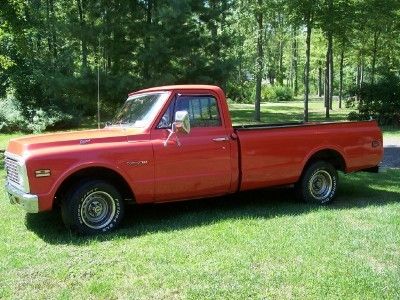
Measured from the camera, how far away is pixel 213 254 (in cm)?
556

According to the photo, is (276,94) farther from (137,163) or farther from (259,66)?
(137,163)

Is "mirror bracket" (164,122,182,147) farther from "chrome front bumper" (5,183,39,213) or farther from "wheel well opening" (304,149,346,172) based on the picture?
"wheel well opening" (304,149,346,172)

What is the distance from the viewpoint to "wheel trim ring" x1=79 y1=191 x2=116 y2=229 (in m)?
6.40

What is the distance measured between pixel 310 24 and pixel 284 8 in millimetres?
1396

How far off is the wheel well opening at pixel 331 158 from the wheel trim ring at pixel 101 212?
3.33m

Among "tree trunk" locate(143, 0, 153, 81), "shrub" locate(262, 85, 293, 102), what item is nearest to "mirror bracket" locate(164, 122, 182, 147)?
"tree trunk" locate(143, 0, 153, 81)

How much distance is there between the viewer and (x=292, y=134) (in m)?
7.86

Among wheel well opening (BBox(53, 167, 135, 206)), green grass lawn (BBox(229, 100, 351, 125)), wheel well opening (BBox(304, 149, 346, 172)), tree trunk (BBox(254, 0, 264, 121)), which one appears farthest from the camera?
green grass lawn (BBox(229, 100, 351, 125))

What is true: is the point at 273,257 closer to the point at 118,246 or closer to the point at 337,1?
the point at 118,246

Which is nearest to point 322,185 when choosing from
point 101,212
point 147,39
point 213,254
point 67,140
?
point 213,254

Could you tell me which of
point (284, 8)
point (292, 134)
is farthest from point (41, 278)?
point (284, 8)

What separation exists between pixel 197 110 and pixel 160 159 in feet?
3.18

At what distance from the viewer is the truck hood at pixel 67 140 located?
6.24 m

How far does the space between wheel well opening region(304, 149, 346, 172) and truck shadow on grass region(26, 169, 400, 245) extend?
59cm
